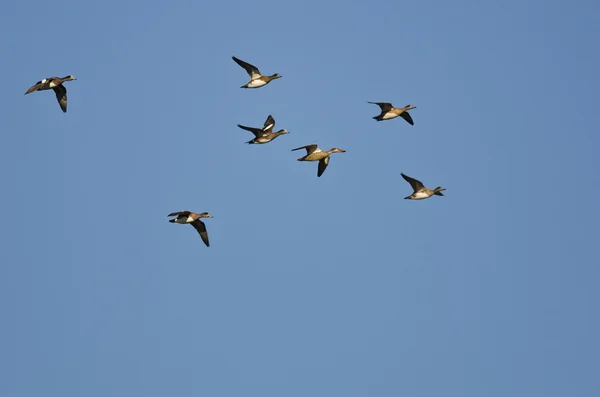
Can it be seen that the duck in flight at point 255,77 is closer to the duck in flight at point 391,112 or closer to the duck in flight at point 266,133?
the duck in flight at point 266,133

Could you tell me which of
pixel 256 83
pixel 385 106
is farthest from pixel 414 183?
pixel 256 83

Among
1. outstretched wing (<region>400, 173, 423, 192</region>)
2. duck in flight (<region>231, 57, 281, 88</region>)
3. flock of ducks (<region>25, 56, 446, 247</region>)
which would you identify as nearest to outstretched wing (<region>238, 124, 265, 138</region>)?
flock of ducks (<region>25, 56, 446, 247</region>)

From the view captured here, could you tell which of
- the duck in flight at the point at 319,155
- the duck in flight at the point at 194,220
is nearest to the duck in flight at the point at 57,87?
the duck in flight at the point at 194,220

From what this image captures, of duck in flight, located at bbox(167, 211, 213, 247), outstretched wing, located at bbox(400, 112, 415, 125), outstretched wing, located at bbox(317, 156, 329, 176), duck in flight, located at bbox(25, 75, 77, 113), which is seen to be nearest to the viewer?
duck in flight, located at bbox(25, 75, 77, 113)

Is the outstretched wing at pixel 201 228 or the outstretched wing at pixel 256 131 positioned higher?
the outstretched wing at pixel 256 131

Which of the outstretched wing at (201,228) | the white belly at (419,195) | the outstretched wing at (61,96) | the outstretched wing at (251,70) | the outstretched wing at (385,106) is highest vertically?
the outstretched wing at (251,70)

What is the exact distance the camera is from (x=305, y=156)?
4728 centimetres

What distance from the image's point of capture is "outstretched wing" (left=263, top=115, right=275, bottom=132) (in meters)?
47.0

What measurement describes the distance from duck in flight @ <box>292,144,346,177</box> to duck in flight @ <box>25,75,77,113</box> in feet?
34.2

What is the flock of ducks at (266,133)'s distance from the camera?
1804 inches

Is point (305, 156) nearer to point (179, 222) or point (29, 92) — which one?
point (179, 222)

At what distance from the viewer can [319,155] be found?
4772 cm

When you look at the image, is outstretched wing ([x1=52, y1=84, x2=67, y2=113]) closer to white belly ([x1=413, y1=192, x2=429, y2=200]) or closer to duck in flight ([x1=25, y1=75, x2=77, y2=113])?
duck in flight ([x1=25, y1=75, x2=77, y2=113])

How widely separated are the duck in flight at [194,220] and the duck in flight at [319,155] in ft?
17.1
